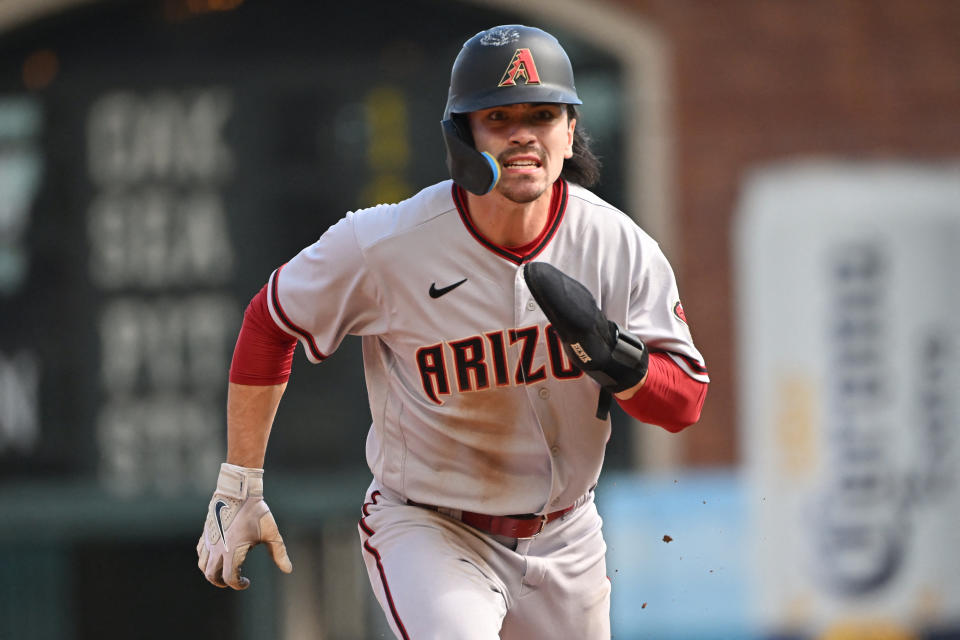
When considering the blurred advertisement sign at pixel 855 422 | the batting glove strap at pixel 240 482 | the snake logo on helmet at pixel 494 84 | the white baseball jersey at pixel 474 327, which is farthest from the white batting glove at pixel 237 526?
the blurred advertisement sign at pixel 855 422

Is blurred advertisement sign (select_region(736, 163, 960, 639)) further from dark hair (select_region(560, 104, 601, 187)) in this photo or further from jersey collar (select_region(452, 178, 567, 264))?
jersey collar (select_region(452, 178, 567, 264))

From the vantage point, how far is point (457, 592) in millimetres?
3756

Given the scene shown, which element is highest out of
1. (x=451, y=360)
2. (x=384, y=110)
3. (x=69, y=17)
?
(x=69, y=17)

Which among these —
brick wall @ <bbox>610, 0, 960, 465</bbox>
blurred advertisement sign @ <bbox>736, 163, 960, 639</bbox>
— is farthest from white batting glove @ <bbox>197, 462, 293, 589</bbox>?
brick wall @ <bbox>610, 0, 960, 465</bbox>

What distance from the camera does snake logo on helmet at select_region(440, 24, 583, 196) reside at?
3738 mm

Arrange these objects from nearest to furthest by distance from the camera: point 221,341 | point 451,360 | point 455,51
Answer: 1. point 451,360
2. point 221,341
3. point 455,51

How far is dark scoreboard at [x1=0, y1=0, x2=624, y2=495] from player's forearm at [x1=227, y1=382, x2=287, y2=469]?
5.25 m

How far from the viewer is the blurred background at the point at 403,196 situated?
30.7 feet

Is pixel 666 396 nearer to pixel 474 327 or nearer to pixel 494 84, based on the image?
pixel 474 327

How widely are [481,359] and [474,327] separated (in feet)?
0.24

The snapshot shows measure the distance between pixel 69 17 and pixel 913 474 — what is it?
5597 millimetres

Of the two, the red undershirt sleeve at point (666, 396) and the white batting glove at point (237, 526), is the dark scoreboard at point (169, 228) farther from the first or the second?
the red undershirt sleeve at point (666, 396)

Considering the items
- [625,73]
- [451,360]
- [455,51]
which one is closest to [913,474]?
[625,73]

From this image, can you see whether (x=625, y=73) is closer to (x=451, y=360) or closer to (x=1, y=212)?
(x=1, y=212)
